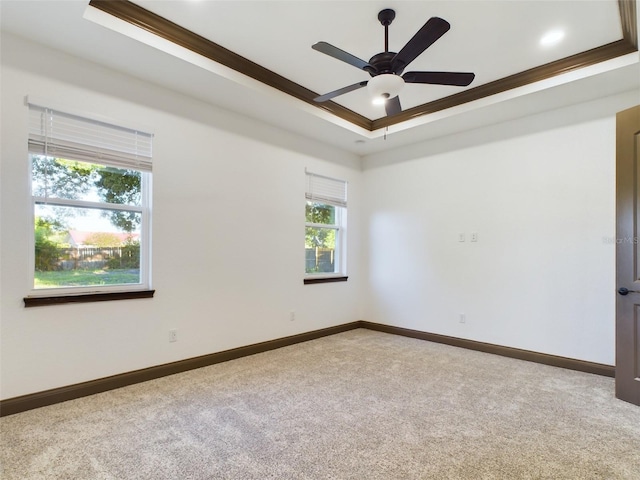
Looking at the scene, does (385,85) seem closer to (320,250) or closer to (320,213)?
(320,213)

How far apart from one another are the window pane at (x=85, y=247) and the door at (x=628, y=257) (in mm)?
4087

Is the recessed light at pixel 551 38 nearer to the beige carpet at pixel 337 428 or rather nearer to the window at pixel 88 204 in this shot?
the beige carpet at pixel 337 428

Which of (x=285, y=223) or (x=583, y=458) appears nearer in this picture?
(x=583, y=458)

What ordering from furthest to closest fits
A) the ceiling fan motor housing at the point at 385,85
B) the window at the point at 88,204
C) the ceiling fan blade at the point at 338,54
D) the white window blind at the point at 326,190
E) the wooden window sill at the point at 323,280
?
1. the white window blind at the point at 326,190
2. the wooden window sill at the point at 323,280
3. the window at the point at 88,204
4. the ceiling fan motor housing at the point at 385,85
5. the ceiling fan blade at the point at 338,54

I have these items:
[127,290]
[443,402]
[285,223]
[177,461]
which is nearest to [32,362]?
[127,290]

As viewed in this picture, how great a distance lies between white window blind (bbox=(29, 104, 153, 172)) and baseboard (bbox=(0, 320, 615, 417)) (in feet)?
5.92

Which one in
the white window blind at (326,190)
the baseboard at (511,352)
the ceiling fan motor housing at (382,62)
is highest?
the ceiling fan motor housing at (382,62)

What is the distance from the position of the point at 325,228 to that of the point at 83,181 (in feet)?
9.84

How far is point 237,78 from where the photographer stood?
10.3ft

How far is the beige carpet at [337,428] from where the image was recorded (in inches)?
72.6

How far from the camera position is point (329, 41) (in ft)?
9.42

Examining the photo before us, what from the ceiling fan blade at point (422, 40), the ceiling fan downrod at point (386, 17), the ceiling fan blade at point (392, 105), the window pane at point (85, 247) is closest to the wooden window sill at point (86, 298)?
the window pane at point (85, 247)

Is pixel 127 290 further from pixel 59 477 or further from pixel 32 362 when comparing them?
pixel 59 477

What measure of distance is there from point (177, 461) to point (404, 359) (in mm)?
2521
